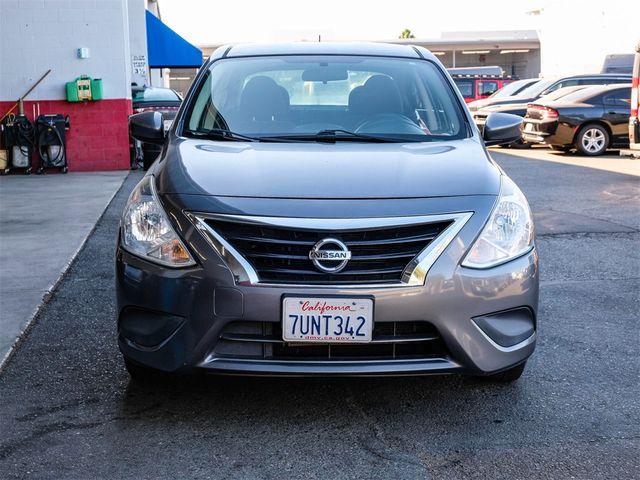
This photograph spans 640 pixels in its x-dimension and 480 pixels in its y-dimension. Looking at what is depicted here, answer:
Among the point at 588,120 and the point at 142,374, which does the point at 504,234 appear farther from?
the point at 588,120

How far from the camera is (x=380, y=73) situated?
4.92 m

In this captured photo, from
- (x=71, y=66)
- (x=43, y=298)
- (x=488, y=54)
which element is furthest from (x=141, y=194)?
(x=488, y=54)

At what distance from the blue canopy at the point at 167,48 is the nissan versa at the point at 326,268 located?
18.0m

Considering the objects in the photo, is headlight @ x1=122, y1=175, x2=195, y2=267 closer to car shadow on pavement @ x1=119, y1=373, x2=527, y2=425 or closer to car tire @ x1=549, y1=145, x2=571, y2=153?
car shadow on pavement @ x1=119, y1=373, x2=527, y2=425

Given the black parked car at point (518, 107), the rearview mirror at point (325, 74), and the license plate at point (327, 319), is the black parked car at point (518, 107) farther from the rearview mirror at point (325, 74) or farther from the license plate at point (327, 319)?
the license plate at point (327, 319)

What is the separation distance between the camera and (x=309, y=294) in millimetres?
3236

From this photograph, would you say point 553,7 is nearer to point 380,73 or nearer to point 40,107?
point 40,107

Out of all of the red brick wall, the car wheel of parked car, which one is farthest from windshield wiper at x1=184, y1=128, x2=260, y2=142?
the car wheel of parked car

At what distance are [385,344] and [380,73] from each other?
204 cm

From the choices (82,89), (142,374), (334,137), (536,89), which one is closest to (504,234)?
(334,137)

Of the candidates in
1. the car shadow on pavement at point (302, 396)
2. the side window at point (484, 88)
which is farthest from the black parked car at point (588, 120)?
the car shadow on pavement at point (302, 396)

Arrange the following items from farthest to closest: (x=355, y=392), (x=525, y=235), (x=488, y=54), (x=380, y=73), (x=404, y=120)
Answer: (x=488, y=54), (x=380, y=73), (x=404, y=120), (x=355, y=392), (x=525, y=235)

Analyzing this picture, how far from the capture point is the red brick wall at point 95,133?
14.3m

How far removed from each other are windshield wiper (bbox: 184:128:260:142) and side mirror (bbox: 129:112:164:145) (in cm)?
40
